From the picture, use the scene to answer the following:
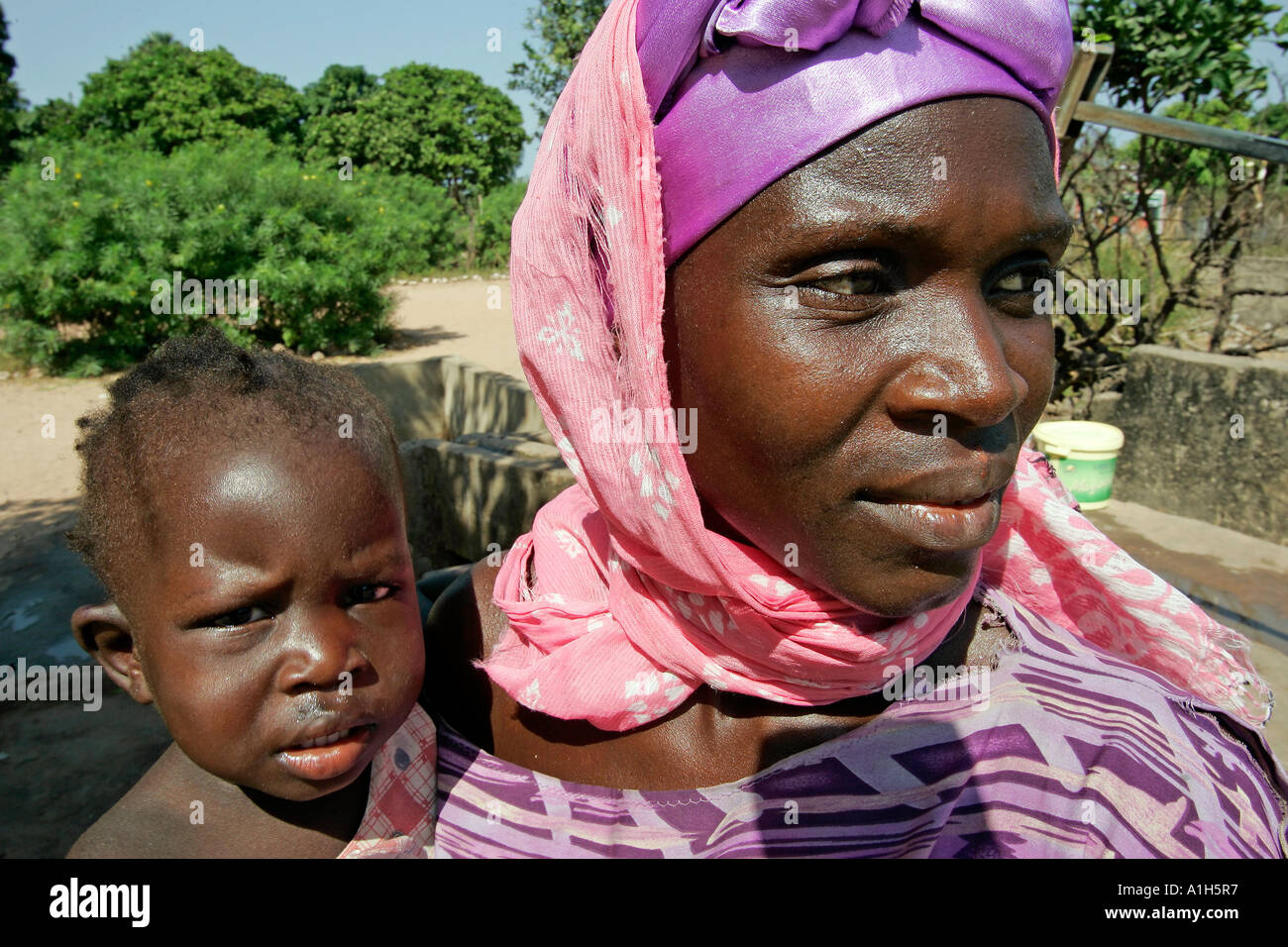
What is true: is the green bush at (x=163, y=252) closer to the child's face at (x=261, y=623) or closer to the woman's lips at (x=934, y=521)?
the child's face at (x=261, y=623)

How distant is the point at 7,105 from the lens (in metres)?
24.7

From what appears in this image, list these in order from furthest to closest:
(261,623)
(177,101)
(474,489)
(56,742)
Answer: (177,101) → (474,489) → (56,742) → (261,623)

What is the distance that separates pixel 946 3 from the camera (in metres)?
1.10

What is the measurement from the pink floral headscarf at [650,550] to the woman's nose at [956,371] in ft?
0.85

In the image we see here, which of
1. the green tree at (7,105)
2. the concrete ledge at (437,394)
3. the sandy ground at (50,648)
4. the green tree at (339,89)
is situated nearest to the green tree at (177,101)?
the green tree at (7,105)

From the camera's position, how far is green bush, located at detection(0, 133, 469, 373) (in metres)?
9.61

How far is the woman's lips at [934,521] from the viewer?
1082 millimetres

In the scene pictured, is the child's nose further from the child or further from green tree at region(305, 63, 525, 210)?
green tree at region(305, 63, 525, 210)

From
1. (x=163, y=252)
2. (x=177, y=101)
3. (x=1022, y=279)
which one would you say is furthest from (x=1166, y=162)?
(x=177, y=101)

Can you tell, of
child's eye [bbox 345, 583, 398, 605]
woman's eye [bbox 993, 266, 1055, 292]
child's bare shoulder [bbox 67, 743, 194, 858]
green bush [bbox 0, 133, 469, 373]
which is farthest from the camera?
green bush [bbox 0, 133, 469, 373]

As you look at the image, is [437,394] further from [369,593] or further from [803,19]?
[803,19]

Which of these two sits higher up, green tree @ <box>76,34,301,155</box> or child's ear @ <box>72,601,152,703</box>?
green tree @ <box>76,34,301,155</box>

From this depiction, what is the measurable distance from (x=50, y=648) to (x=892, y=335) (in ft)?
15.6

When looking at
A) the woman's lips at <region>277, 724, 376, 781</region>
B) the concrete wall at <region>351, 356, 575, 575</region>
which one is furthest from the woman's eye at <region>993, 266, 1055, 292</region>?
the concrete wall at <region>351, 356, 575, 575</region>
